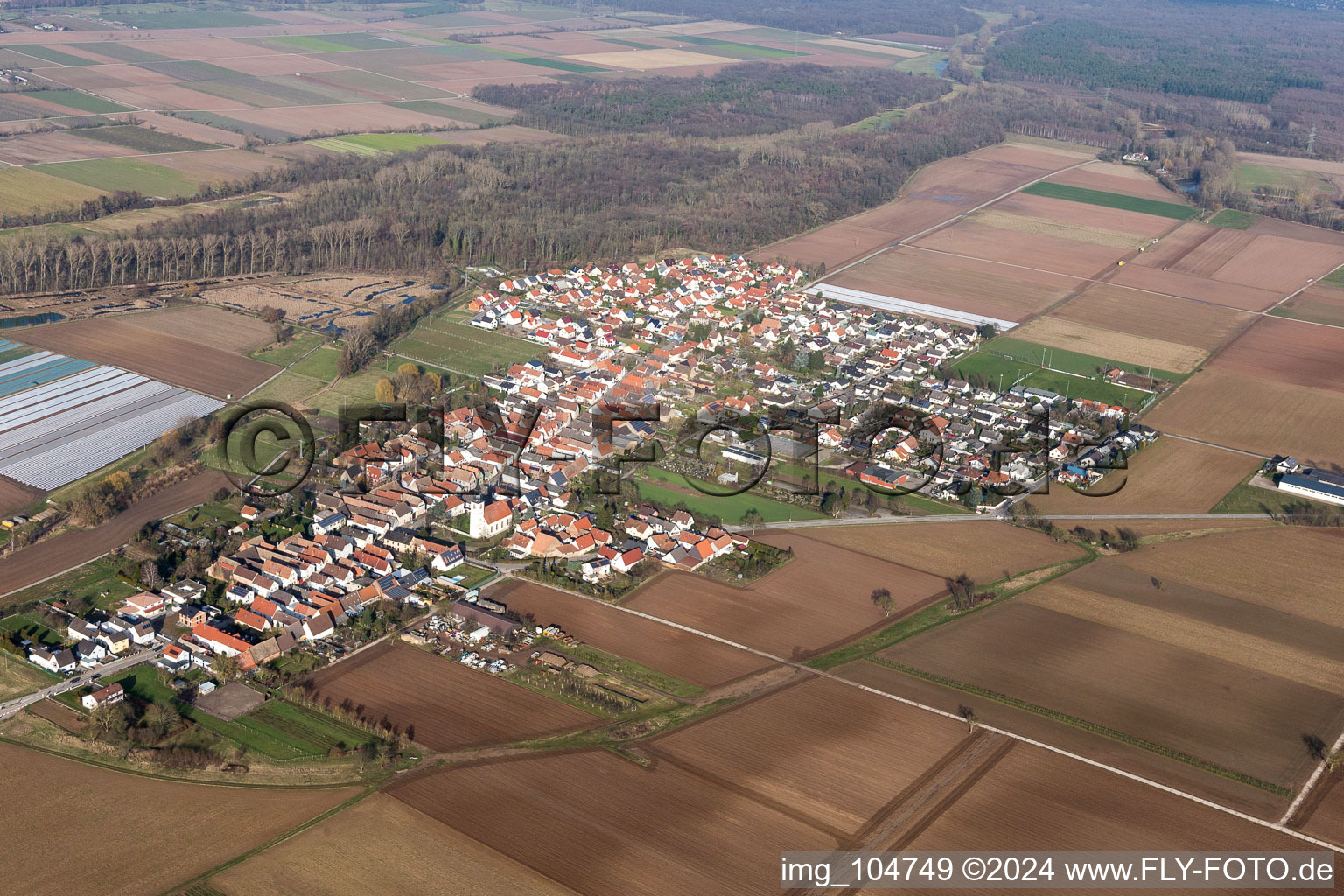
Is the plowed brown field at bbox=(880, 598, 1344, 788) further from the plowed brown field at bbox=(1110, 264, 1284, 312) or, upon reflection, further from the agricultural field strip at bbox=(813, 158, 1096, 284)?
the plowed brown field at bbox=(1110, 264, 1284, 312)

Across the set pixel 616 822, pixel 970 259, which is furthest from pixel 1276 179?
pixel 616 822

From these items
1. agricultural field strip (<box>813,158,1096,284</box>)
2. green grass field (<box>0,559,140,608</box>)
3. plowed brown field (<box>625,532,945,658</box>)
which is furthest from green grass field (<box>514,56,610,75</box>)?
green grass field (<box>0,559,140,608</box>)

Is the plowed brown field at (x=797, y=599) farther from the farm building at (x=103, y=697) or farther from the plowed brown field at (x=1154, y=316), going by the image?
the plowed brown field at (x=1154, y=316)

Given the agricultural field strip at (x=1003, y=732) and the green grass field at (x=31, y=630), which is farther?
the green grass field at (x=31, y=630)

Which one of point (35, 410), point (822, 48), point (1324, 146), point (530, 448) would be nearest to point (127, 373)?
point (35, 410)

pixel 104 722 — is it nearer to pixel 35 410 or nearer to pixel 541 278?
pixel 35 410

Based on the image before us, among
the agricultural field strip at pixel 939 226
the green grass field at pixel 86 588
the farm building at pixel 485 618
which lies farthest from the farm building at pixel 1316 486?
the green grass field at pixel 86 588
